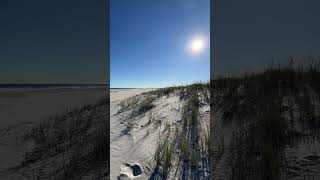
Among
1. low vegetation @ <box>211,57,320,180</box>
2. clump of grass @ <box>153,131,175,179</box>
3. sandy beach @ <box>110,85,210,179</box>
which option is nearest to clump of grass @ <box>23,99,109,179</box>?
sandy beach @ <box>110,85,210,179</box>

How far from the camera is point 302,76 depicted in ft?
17.6

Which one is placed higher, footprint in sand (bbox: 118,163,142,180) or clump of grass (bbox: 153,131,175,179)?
clump of grass (bbox: 153,131,175,179)

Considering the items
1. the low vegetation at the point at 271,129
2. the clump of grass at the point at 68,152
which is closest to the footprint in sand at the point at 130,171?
the clump of grass at the point at 68,152

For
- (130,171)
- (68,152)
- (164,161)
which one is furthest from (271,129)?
(68,152)

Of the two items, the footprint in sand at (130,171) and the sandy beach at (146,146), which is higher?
the sandy beach at (146,146)

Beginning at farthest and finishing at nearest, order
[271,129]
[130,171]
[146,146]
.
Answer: [146,146], [271,129], [130,171]

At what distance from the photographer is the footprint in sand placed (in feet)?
7.04

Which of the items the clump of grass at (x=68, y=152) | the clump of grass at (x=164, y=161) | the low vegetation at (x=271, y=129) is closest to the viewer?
the low vegetation at (x=271, y=129)

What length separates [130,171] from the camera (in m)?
2.28

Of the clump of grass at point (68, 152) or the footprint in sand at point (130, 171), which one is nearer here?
the footprint in sand at point (130, 171)

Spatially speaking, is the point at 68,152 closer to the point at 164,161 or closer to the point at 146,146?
the point at 146,146

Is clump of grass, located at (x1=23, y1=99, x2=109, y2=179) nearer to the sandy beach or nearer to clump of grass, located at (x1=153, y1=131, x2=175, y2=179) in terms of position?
the sandy beach

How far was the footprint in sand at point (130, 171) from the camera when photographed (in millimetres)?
2145

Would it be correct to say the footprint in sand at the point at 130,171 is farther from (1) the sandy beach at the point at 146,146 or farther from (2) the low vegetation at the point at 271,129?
(2) the low vegetation at the point at 271,129
